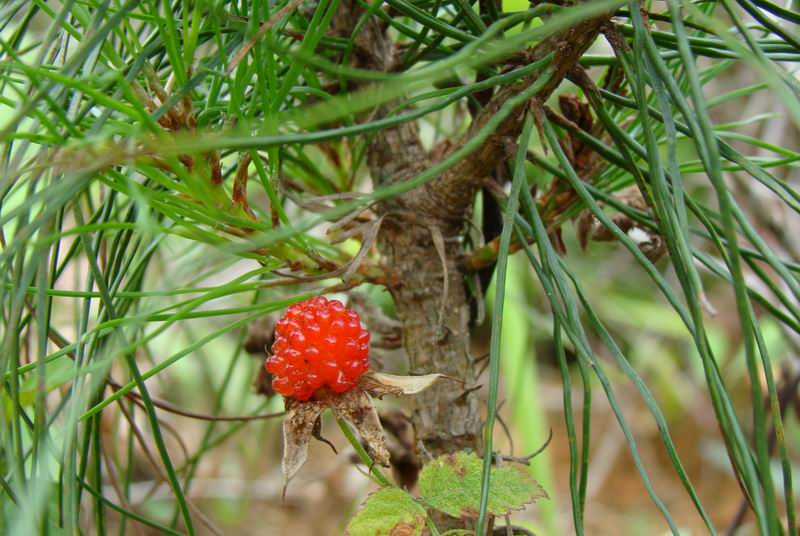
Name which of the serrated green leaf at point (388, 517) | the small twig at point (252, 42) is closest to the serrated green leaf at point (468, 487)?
the serrated green leaf at point (388, 517)

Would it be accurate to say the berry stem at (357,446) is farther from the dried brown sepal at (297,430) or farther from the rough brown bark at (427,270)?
the rough brown bark at (427,270)

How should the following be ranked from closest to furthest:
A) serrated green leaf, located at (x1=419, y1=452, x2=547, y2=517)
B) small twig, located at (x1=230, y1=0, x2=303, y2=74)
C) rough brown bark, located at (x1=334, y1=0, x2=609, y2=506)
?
small twig, located at (x1=230, y1=0, x2=303, y2=74), serrated green leaf, located at (x1=419, y1=452, x2=547, y2=517), rough brown bark, located at (x1=334, y1=0, x2=609, y2=506)

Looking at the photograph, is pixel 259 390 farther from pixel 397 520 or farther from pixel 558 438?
pixel 558 438

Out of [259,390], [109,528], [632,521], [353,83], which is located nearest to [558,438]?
[632,521]

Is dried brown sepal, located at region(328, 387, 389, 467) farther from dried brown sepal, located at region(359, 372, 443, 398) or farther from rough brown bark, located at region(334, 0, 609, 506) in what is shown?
rough brown bark, located at region(334, 0, 609, 506)

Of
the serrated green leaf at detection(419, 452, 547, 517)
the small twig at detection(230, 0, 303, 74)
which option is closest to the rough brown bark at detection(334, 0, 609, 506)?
the serrated green leaf at detection(419, 452, 547, 517)
